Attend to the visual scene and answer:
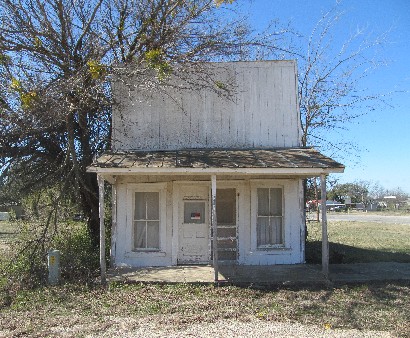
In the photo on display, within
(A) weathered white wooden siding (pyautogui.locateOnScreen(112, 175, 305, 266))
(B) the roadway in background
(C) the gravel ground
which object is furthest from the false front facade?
(B) the roadway in background

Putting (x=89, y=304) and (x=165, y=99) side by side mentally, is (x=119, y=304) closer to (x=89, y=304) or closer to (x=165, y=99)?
(x=89, y=304)

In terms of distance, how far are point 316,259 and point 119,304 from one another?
6.65 m

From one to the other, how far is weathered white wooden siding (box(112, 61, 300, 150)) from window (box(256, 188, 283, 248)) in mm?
1309

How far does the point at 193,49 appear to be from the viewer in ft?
40.9

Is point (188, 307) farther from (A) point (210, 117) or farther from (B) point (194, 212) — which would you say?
(A) point (210, 117)

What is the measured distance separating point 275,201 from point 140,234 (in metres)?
3.60

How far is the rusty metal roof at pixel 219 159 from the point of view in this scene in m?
10.1

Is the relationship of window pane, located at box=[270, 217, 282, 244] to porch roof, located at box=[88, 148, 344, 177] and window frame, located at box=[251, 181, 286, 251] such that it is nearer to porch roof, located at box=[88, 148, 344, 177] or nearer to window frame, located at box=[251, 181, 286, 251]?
window frame, located at box=[251, 181, 286, 251]

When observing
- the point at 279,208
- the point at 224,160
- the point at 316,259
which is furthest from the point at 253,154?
the point at 316,259

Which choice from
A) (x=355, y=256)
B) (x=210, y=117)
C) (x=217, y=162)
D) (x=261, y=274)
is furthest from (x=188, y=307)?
(x=355, y=256)

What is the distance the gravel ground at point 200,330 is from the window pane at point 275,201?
16.8ft

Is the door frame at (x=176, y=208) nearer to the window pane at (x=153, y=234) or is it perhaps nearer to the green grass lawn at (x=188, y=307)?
the window pane at (x=153, y=234)

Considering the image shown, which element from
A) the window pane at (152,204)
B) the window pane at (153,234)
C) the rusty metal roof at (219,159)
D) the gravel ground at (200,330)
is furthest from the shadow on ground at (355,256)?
the gravel ground at (200,330)

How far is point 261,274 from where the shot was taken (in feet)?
34.8
